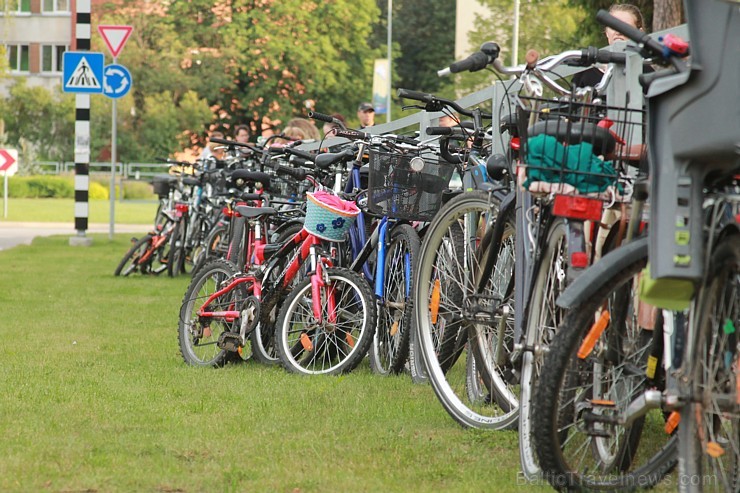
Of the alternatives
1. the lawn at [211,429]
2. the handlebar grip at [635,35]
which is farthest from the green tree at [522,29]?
the handlebar grip at [635,35]

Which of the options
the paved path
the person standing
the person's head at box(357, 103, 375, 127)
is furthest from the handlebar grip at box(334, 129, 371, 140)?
the paved path

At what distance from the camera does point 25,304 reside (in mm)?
11172

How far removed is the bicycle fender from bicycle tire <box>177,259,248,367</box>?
3.69m

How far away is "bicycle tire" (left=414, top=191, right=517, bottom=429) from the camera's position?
5445 mm

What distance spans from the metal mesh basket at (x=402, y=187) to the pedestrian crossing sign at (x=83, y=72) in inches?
521

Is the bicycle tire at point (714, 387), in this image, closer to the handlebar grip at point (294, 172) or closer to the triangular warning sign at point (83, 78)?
the handlebar grip at point (294, 172)

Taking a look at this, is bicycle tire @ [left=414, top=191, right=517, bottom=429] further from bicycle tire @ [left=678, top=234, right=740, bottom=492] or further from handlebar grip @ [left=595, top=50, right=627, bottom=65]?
bicycle tire @ [left=678, top=234, right=740, bottom=492]

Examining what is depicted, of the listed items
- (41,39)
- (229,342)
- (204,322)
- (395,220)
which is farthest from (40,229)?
(41,39)

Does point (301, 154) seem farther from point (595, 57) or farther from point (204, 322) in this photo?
point (595, 57)

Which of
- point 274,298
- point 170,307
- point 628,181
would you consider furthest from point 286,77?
point 628,181

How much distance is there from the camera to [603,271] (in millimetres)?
3842

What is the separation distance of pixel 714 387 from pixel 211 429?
2.50m

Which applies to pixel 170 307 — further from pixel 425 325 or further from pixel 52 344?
pixel 425 325

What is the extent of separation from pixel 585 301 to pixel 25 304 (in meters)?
8.08
